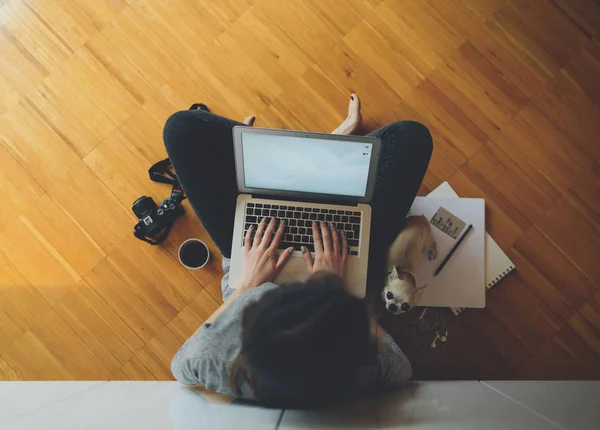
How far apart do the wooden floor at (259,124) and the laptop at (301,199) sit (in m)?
0.38

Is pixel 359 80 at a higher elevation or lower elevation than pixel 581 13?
higher

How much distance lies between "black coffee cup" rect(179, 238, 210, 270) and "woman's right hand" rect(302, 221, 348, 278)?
0.45 meters

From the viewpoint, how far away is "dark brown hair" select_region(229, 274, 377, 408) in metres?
0.75

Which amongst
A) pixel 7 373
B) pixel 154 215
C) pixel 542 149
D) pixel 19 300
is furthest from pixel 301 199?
pixel 7 373

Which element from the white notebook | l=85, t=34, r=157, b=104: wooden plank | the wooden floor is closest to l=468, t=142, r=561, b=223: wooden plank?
the wooden floor

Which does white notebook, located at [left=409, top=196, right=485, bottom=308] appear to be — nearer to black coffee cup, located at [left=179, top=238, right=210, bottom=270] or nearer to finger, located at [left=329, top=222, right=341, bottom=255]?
finger, located at [left=329, top=222, right=341, bottom=255]

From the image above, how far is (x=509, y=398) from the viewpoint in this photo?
1003 mm

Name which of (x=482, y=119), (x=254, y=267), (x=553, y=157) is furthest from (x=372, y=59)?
(x=254, y=267)

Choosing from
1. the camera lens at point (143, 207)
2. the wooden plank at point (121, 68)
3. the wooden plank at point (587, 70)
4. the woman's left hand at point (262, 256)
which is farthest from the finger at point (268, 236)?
the wooden plank at point (587, 70)

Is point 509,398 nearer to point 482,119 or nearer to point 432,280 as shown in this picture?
point 432,280

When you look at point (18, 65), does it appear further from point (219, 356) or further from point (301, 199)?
point (219, 356)

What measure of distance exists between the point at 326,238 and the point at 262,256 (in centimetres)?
16

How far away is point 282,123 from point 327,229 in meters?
0.54

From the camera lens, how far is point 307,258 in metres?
1.09
